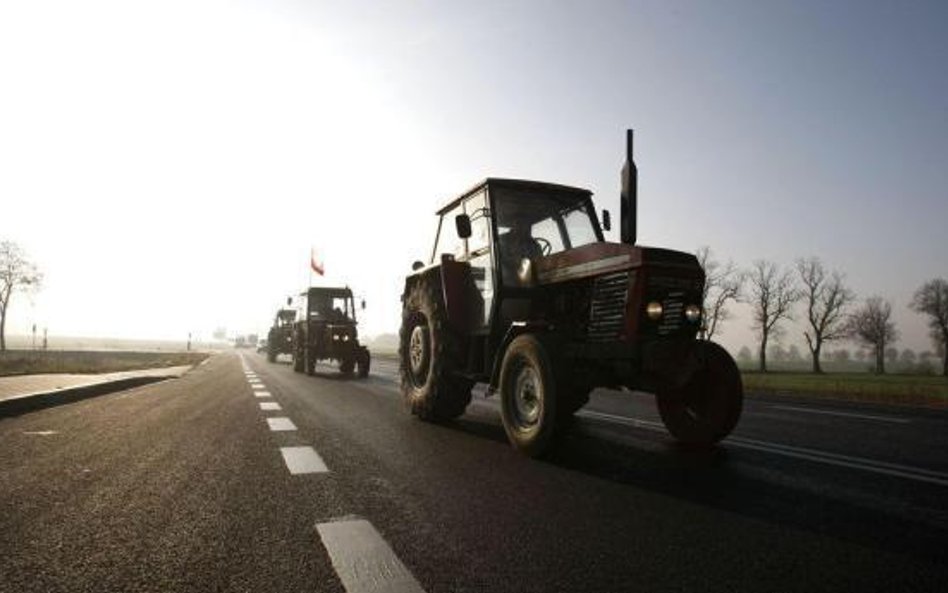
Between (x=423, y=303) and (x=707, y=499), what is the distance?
4.95 m

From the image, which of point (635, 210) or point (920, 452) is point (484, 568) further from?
point (920, 452)

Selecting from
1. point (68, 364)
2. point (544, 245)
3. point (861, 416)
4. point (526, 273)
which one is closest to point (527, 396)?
point (526, 273)

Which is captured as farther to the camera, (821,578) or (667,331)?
(667,331)

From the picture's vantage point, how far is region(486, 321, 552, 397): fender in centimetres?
616

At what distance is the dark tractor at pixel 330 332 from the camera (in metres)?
20.5

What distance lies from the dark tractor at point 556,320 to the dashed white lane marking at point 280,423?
1.51 m

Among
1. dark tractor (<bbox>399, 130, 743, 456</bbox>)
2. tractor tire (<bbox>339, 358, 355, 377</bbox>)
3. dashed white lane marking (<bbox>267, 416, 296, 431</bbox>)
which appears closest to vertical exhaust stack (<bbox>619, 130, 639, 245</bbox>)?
dark tractor (<bbox>399, 130, 743, 456</bbox>)

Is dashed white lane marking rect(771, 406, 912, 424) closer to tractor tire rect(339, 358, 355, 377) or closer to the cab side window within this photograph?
the cab side window

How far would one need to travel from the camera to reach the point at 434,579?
2582 millimetres

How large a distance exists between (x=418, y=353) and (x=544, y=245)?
7.70 ft

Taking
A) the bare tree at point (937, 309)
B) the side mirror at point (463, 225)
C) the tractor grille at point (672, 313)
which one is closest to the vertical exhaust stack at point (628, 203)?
the tractor grille at point (672, 313)

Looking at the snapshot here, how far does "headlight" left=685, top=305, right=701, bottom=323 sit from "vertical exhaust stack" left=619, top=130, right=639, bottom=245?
735mm

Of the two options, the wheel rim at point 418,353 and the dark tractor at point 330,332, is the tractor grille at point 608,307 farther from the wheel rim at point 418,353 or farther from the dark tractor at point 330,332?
the dark tractor at point 330,332

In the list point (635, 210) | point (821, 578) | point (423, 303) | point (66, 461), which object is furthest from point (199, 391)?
point (821, 578)
